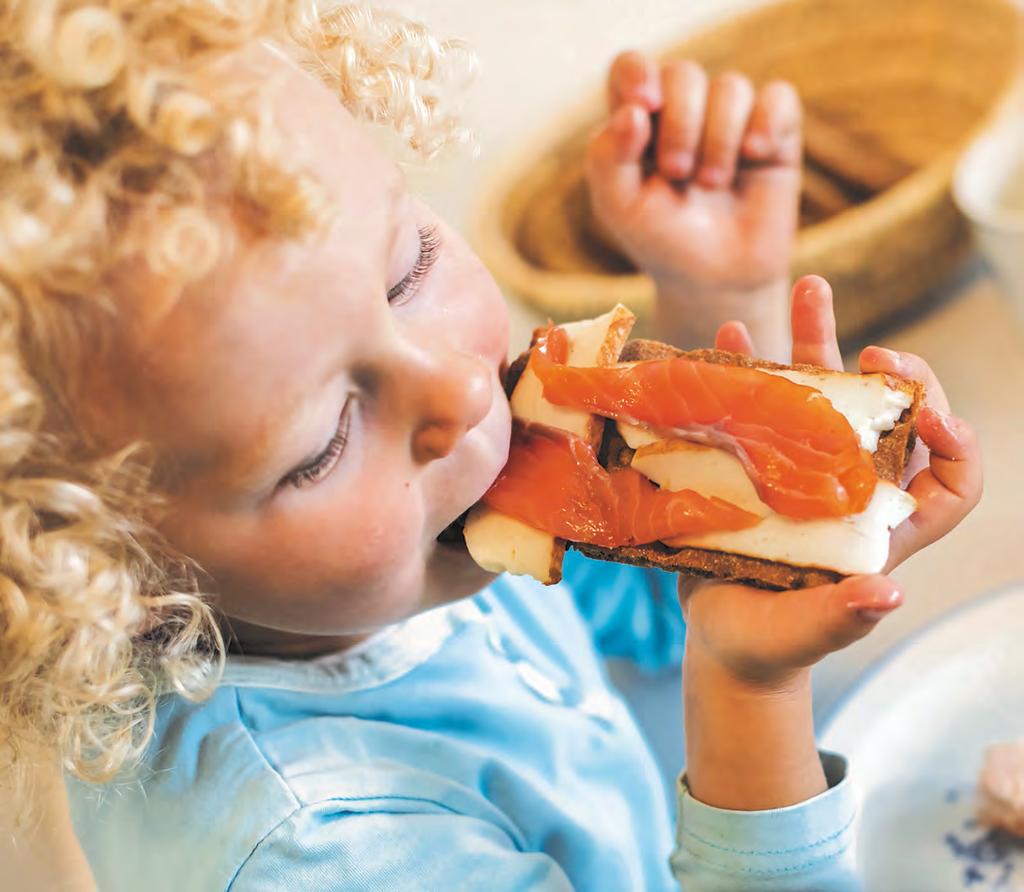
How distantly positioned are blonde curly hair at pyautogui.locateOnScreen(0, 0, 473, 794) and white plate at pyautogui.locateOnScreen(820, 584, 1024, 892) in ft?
1.68

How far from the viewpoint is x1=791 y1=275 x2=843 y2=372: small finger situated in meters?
0.70

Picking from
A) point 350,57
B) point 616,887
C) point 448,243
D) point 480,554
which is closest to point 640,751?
point 616,887

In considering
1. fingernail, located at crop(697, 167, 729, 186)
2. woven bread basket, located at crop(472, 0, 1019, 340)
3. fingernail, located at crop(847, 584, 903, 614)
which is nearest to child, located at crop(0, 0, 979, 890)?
fingernail, located at crop(847, 584, 903, 614)

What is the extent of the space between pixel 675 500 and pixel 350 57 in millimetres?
334

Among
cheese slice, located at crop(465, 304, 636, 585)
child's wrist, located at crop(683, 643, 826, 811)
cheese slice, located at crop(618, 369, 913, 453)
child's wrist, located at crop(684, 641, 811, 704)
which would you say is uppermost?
cheese slice, located at crop(618, 369, 913, 453)

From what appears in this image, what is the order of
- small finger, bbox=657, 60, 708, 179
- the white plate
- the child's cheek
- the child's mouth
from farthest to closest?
1. small finger, bbox=657, 60, 708, 179
2. the white plate
3. the child's mouth
4. the child's cheek

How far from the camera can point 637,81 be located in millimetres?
911

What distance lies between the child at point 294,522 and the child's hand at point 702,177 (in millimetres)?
210

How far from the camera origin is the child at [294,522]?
442 mm

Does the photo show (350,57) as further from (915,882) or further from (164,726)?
(915,882)

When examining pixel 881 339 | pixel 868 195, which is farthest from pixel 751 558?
pixel 868 195

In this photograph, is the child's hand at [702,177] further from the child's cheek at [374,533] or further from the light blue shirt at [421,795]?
the child's cheek at [374,533]

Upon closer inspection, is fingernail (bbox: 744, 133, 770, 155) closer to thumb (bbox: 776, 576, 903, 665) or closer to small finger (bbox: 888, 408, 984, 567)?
small finger (bbox: 888, 408, 984, 567)

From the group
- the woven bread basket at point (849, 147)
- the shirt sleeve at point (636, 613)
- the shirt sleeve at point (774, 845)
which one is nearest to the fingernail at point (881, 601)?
the shirt sleeve at point (774, 845)
